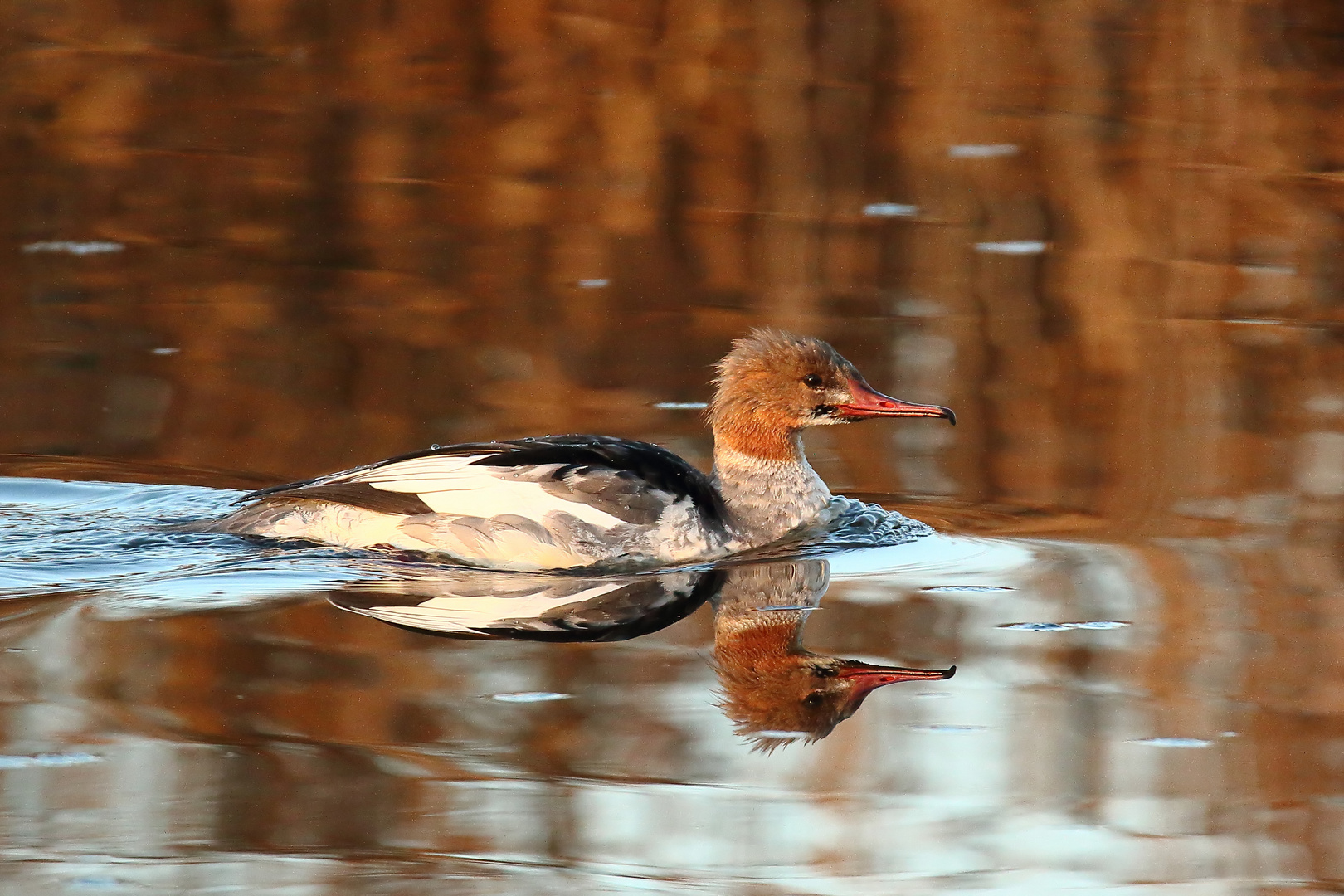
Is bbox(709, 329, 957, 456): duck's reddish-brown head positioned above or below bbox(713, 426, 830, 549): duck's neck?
above

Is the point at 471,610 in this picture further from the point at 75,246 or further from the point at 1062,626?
the point at 75,246

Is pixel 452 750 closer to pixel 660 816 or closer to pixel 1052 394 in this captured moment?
pixel 660 816

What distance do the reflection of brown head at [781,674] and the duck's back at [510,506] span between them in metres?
0.54

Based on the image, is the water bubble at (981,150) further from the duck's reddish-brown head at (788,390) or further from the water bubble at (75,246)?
the duck's reddish-brown head at (788,390)

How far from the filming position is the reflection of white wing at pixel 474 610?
5.72 meters

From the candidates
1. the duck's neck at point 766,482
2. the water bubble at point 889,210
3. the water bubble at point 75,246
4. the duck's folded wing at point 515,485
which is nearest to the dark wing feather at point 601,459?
the duck's folded wing at point 515,485

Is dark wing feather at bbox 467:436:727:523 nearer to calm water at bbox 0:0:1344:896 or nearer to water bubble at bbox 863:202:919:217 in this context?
calm water at bbox 0:0:1344:896

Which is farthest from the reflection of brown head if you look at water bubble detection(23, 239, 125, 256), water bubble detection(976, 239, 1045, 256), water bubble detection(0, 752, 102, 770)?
water bubble detection(23, 239, 125, 256)

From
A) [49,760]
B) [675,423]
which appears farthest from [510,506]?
[49,760]

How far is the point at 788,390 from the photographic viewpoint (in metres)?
7.27

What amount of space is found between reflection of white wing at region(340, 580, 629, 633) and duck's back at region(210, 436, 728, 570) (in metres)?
0.37

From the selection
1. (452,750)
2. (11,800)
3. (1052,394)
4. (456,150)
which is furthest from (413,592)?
(456,150)

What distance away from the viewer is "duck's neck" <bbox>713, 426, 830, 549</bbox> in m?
7.12

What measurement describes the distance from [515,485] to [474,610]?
82cm
